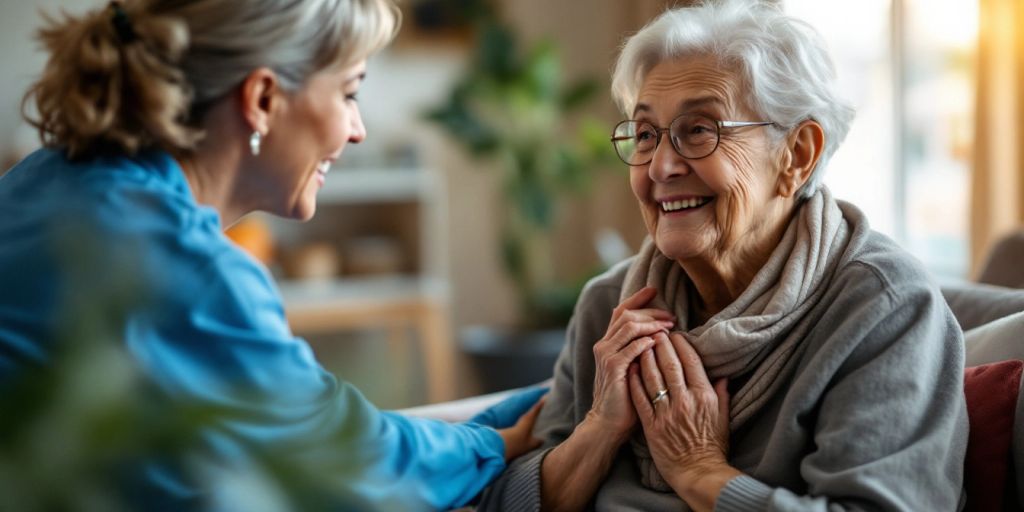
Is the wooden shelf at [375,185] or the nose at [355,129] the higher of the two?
the nose at [355,129]

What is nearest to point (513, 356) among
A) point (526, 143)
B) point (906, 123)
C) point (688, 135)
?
point (526, 143)

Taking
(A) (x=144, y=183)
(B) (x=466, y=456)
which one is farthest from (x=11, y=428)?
(B) (x=466, y=456)

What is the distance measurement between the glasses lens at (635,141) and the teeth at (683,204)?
0.08 meters

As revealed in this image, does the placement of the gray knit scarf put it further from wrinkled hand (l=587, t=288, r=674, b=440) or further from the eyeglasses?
the eyeglasses

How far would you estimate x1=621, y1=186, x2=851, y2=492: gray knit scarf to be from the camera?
1402mm

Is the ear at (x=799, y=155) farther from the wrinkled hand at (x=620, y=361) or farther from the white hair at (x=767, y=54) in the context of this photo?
the wrinkled hand at (x=620, y=361)

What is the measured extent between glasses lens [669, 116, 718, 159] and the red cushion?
533 mm

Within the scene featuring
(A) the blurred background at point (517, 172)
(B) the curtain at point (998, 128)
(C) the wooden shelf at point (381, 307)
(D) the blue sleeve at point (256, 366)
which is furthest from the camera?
(C) the wooden shelf at point (381, 307)

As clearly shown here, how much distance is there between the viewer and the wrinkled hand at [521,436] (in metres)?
1.63

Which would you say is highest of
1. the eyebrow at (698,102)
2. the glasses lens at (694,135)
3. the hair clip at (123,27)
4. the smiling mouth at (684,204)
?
the hair clip at (123,27)

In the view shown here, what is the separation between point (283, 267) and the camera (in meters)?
4.39

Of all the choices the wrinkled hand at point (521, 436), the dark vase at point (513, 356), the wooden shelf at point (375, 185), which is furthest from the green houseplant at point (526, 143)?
the wrinkled hand at point (521, 436)

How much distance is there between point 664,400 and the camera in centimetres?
145

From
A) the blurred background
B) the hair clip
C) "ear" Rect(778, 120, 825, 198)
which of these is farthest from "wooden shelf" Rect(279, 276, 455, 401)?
the hair clip
